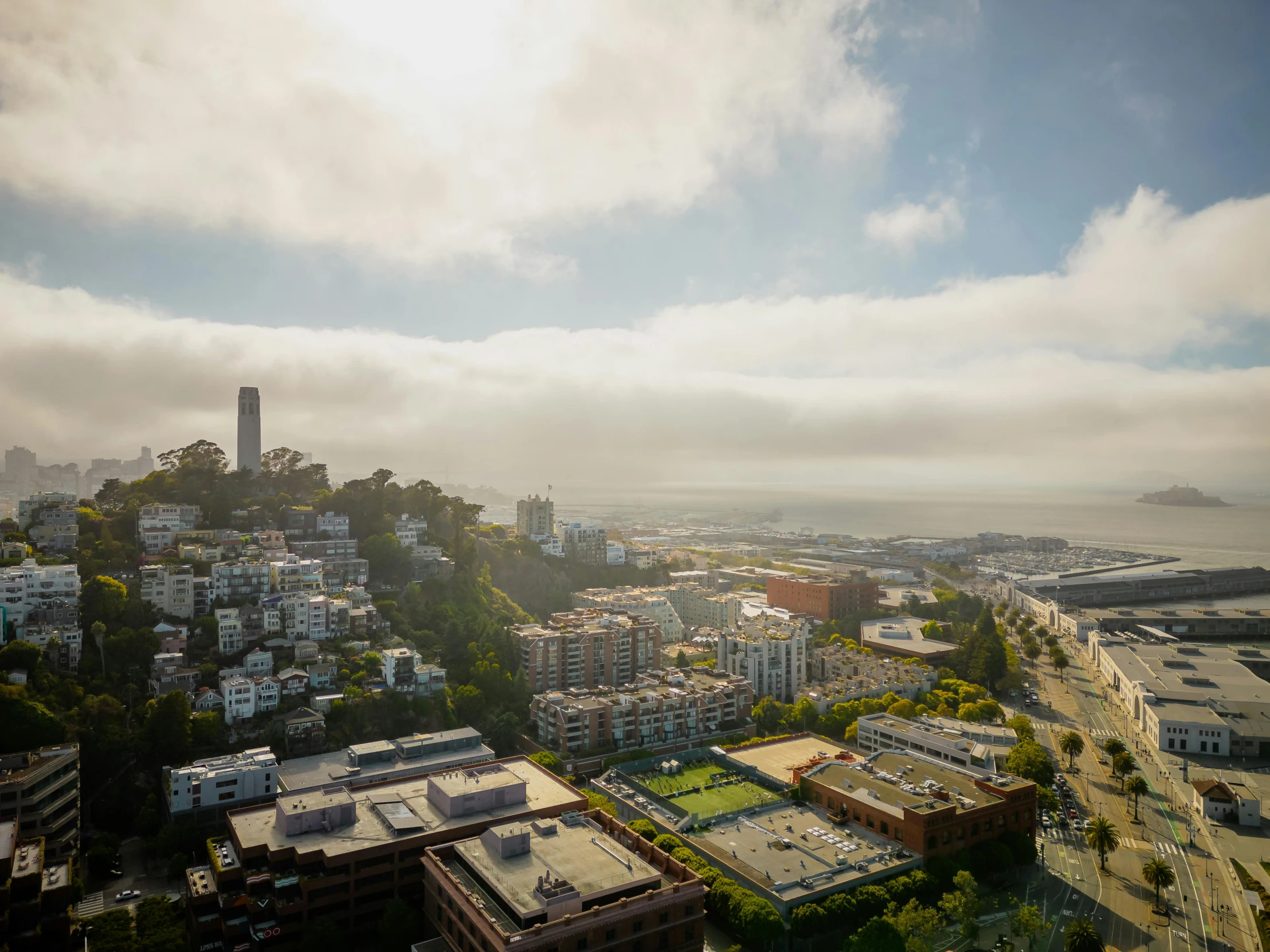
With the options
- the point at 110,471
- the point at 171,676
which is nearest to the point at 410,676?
the point at 171,676

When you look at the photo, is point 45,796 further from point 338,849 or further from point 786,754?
point 786,754

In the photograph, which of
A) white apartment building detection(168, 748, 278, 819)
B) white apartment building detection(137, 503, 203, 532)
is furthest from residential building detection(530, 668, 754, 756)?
white apartment building detection(137, 503, 203, 532)

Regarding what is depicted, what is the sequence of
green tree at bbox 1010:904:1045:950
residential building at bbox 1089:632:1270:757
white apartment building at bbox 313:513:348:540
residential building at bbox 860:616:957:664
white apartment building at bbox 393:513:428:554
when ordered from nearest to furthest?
green tree at bbox 1010:904:1045:950 → residential building at bbox 1089:632:1270:757 → residential building at bbox 860:616:957:664 → white apartment building at bbox 313:513:348:540 → white apartment building at bbox 393:513:428:554

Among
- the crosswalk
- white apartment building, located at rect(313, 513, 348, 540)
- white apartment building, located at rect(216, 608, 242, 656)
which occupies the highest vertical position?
white apartment building, located at rect(313, 513, 348, 540)

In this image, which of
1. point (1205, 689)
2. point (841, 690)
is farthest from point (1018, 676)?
point (841, 690)

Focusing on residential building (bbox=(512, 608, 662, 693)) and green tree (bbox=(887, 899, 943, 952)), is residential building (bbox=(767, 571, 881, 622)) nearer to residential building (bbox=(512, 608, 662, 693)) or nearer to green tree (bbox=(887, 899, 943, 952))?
residential building (bbox=(512, 608, 662, 693))

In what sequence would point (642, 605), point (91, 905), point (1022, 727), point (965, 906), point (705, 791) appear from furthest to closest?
1. point (642, 605)
2. point (1022, 727)
3. point (705, 791)
4. point (91, 905)
5. point (965, 906)
